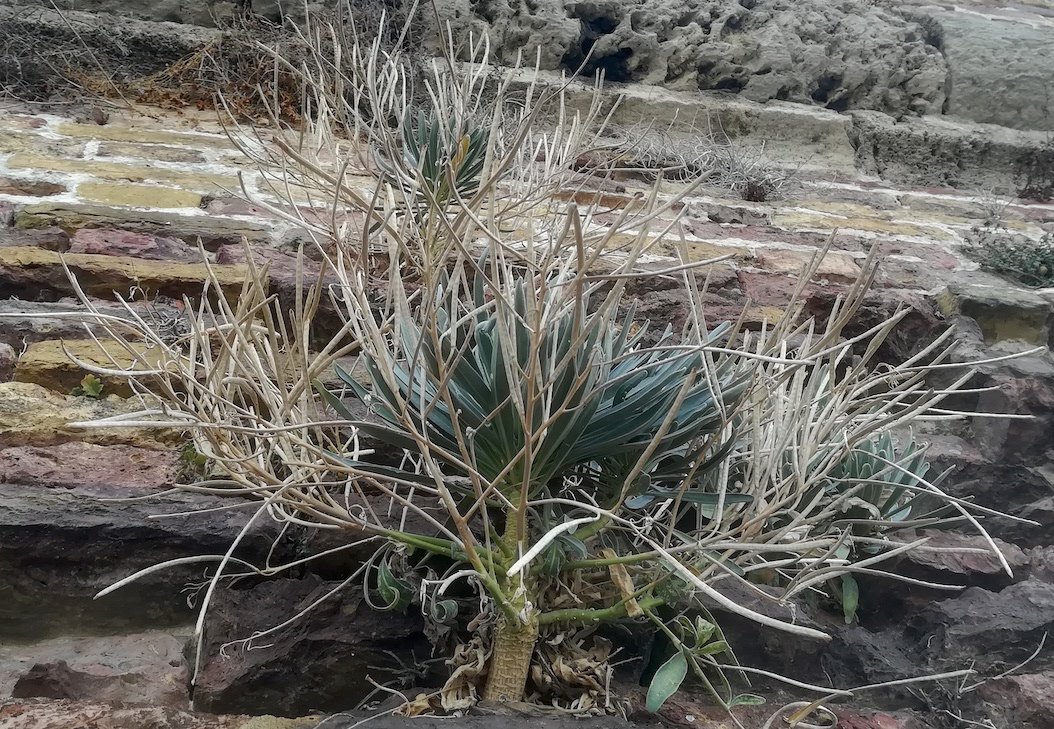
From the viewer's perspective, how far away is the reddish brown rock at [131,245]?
6.73 ft

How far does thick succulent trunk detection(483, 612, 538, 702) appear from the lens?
46.5 inches

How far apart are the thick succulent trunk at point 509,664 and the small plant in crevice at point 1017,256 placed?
91.4 inches

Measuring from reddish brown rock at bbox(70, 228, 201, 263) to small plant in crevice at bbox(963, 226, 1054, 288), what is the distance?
8.41 ft

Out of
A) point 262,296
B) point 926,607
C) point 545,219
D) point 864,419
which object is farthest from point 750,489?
point 545,219

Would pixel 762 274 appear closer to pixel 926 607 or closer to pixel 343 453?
pixel 926 607

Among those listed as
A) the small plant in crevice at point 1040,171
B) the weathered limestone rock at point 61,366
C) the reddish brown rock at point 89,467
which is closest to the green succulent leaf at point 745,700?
the reddish brown rock at point 89,467

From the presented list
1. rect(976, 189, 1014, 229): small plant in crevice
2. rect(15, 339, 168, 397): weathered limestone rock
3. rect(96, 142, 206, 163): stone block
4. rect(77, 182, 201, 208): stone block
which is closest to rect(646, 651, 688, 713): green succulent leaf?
rect(15, 339, 168, 397): weathered limestone rock

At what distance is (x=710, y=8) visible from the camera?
141 inches

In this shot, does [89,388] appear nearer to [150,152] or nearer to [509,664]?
[509,664]

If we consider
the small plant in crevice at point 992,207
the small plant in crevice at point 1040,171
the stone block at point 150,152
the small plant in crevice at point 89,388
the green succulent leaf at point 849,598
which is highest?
the small plant in crevice at point 1040,171

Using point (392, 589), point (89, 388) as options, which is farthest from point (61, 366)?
point (392, 589)

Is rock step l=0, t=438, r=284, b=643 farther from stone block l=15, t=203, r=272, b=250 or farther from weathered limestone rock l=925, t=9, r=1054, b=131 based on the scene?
weathered limestone rock l=925, t=9, r=1054, b=131

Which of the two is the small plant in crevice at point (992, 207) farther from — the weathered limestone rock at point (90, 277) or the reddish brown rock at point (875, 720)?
the weathered limestone rock at point (90, 277)

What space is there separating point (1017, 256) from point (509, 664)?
7.98 ft
